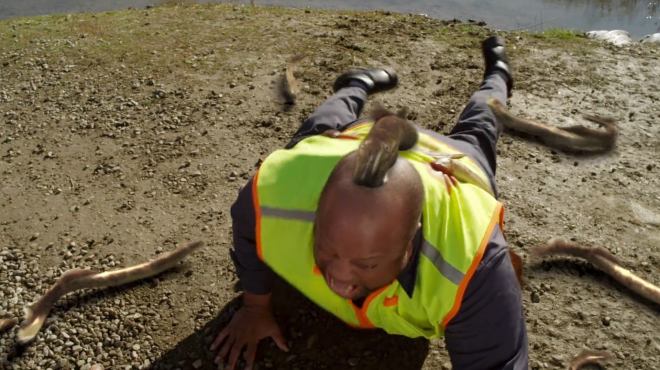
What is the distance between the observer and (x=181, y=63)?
5.31 meters

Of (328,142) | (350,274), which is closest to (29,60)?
(328,142)

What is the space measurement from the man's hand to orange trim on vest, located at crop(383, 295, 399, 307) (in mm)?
743

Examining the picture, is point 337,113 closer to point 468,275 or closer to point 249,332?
point 249,332

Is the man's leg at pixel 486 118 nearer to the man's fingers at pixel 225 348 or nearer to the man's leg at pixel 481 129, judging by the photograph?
the man's leg at pixel 481 129

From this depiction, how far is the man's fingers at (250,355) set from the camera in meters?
3.02

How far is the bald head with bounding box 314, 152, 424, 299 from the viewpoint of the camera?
1970 millimetres

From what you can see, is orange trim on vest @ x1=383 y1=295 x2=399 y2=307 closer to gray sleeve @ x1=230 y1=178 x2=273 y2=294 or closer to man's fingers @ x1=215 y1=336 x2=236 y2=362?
gray sleeve @ x1=230 y1=178 x2=273 y2=294

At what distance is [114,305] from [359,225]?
72.7 inches

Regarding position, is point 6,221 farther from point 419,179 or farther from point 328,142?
point 419,179

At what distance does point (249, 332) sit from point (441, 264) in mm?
1181

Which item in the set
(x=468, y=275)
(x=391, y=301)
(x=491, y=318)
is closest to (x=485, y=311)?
(x=491, y=318)

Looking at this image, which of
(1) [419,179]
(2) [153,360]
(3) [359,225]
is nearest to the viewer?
(3) [359,225]

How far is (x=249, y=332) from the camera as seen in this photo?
307 centimetres

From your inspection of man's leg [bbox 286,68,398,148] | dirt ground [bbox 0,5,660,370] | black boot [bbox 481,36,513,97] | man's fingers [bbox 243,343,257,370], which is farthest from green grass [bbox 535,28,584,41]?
man's fingers [bbox 243,343,257,370]
